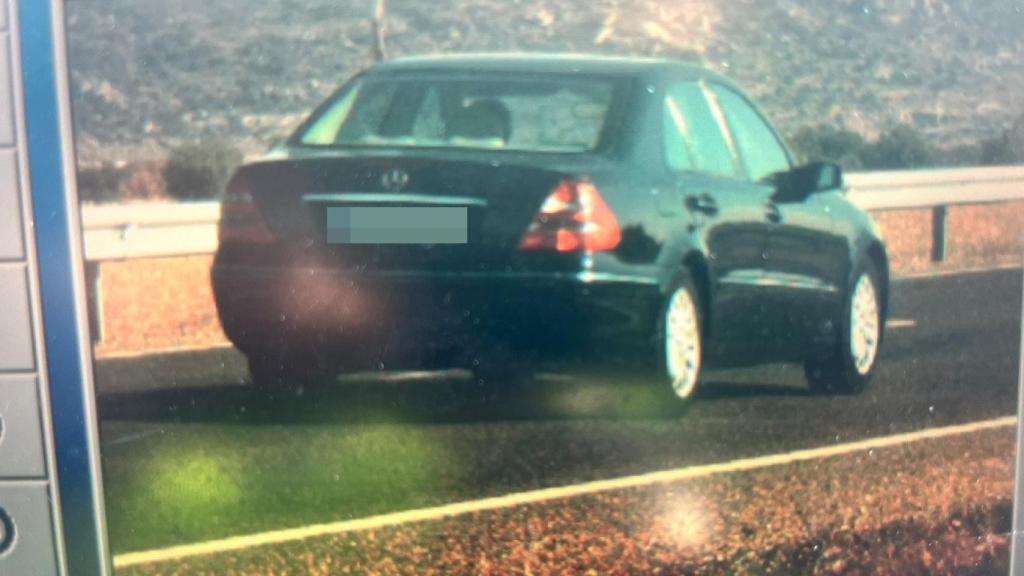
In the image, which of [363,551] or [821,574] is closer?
[363,551]

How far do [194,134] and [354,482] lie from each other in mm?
731

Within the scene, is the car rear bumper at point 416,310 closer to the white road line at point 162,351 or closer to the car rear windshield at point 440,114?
the white road line at point 162,351

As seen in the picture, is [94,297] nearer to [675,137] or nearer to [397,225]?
[397,225]

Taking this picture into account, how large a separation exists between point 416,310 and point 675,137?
64cm

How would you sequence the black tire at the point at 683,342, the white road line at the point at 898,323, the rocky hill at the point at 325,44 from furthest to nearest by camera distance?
1. the white road line at the point at 898,323
2. the black tire at the point at 683,342
3. the rocky hill at the point at 325,44

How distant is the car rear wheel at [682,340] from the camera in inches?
117

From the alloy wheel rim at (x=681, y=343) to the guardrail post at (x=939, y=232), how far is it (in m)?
0.54

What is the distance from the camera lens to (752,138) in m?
3.04

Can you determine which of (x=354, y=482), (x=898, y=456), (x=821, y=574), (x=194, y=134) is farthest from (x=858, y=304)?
(x=194, y=134)

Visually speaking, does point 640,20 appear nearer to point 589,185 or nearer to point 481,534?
point 589,185

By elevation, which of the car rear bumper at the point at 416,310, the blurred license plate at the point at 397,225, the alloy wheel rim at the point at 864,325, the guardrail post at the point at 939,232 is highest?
the blurred license plate at the point at 397,225

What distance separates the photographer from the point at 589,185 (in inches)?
114

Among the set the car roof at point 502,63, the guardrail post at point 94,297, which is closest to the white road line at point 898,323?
the car roof at point 502,63

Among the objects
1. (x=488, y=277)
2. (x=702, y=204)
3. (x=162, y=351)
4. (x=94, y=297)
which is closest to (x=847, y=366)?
(x=702, y=204)
